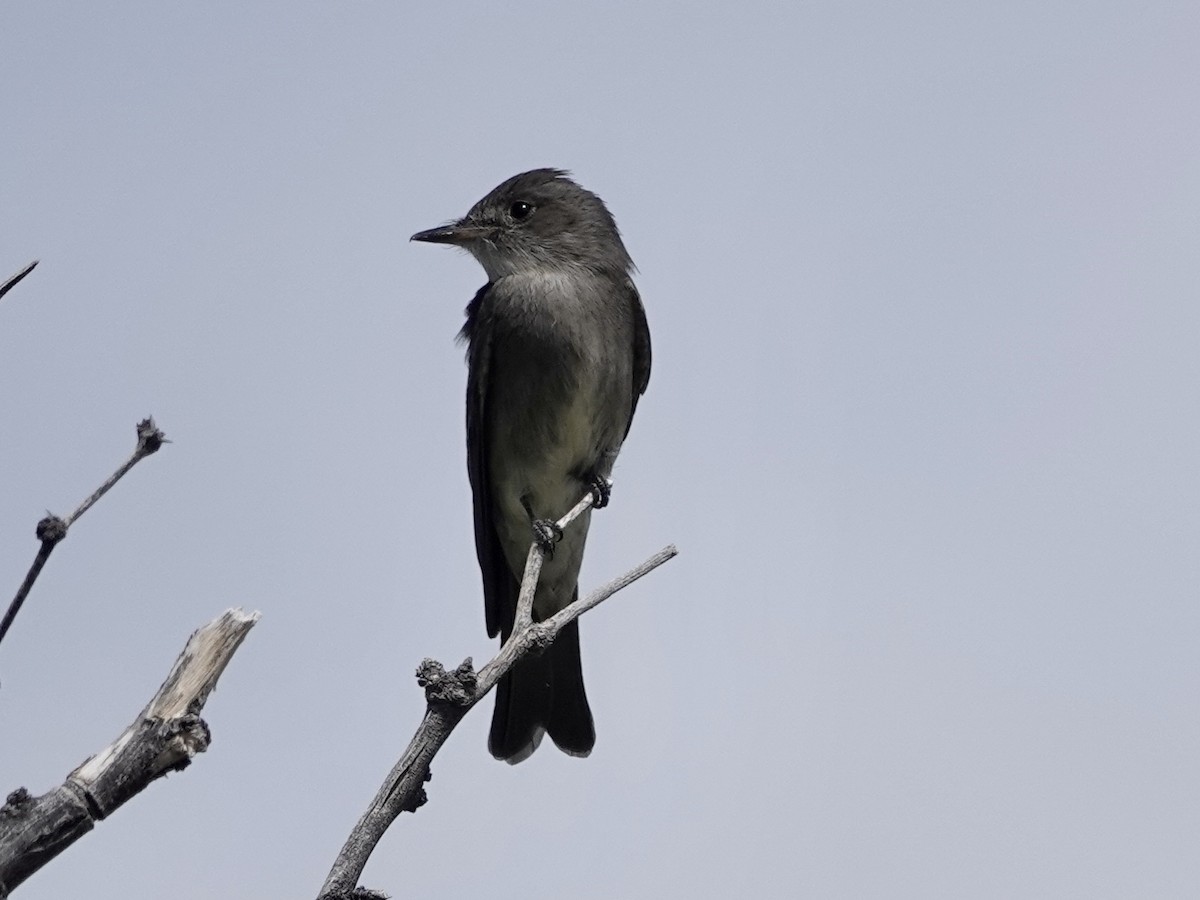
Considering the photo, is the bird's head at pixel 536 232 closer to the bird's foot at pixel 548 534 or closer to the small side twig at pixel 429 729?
the bird's foot at pixel 548 534

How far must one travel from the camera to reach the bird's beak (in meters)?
8.77

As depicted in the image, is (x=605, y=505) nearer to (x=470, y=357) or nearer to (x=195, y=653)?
(x=470, y=357)

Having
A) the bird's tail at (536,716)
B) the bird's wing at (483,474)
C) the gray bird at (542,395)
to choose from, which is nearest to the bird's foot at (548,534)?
the gray bird at (542,395)

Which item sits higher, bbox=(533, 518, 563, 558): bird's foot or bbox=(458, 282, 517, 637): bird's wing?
bbox=(458, 282, 517, 637): bird's wing

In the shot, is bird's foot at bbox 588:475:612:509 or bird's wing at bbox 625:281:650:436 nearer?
bird's foot at bbox 588:475:612:509

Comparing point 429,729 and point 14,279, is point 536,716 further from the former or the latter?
point 14,279

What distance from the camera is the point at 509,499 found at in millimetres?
8477

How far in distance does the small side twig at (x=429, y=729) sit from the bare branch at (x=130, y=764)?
0.41 metres

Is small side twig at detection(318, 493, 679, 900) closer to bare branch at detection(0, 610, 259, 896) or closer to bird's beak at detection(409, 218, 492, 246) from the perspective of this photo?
bare branch at detection(0, 610, 259, 896)

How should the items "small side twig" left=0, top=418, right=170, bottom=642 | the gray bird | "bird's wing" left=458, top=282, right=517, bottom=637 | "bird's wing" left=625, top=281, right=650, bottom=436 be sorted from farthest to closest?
"bird's wing" left=625, top=281, right=650, bottom=436
"bird's wing" left=458, top=282, right=517, bottom=637
the gray bird
"small side twig" left=0, top=418, right=170, bottom=642

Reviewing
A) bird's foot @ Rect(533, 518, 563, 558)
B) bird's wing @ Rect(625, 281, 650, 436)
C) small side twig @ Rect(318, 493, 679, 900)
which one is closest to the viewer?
small side twig @ Rect(318, 493, 679, 900)

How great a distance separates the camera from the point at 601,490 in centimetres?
816

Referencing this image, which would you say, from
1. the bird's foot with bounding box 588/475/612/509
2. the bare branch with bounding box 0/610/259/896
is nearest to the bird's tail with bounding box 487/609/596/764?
the bird's foot with bounding box 588/475/612/509

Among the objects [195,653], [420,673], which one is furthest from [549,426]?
[195,653]
